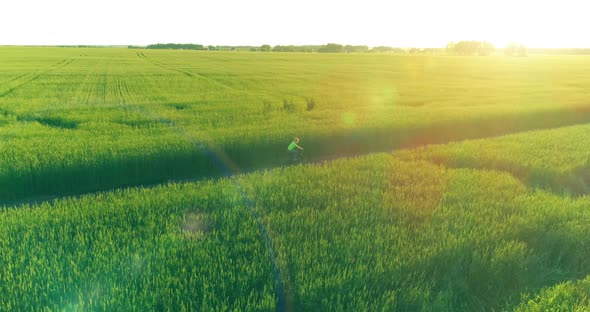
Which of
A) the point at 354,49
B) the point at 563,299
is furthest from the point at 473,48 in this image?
the point at 563,299

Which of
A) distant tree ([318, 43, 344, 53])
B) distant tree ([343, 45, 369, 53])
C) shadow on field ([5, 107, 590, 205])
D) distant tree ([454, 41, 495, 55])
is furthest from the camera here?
distant tree ([343, 45, 369, 53])

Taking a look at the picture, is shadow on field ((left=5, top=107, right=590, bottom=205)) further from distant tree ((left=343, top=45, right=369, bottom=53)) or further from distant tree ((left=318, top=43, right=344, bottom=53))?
distant tree ((left=343, top=45, right=369, bottom=53))

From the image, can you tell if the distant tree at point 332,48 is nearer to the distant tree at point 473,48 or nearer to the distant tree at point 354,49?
the distant tree at point 354,49

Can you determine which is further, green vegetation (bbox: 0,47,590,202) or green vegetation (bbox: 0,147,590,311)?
green vegetation (bbox: 0,47,590,202)

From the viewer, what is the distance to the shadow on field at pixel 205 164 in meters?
8.69

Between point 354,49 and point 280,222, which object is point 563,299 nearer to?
point 280,222

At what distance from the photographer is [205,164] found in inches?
407

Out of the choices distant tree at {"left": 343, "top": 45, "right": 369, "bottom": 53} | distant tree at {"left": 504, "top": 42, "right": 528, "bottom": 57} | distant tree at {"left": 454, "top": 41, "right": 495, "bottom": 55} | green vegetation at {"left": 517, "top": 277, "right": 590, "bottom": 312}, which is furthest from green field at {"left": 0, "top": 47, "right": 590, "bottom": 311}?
distant tree at {"left": 343, "top": 45, "right": 369, "bottom": 53}

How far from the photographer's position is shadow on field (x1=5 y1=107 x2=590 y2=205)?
8.69 meters

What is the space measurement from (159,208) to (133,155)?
3.90 m

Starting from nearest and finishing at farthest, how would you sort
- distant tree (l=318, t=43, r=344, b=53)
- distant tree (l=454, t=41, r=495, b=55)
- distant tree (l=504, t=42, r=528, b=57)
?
distant tree (l=504, t=42, r=528, b=57), distant tree (l=454, t=41, r=495, b=55), distant tree (l=318, t=43, r=344, b=53)

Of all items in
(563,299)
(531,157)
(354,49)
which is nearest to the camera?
(563,299)

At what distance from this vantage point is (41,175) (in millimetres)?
8680

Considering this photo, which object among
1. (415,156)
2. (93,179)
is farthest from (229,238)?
(415,156)
